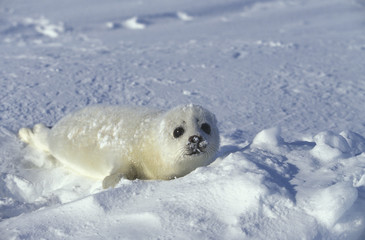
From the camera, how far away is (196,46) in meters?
6.22

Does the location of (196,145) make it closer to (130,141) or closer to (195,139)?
(195,139)

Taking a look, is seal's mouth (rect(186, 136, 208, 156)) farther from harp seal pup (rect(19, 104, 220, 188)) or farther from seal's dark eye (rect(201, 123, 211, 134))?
seal's dark eye (rect(201, 123, 211, 134))

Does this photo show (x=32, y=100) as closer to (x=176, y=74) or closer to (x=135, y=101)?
(x=135, y=101)

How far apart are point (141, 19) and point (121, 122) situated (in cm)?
510

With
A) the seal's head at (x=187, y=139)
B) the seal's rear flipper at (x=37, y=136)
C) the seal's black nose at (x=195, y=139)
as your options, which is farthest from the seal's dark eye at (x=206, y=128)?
the seal's rear flipper at (x=37, y=136)

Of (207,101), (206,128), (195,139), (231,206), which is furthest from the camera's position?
(207,101)

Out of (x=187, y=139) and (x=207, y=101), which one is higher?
(x=187, y=139)

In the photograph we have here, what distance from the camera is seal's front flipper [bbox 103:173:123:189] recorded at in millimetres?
2635

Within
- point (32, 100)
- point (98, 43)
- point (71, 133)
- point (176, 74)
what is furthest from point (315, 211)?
point (98, 43)

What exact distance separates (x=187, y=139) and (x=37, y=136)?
137 cm

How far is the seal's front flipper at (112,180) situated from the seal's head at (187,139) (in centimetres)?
28

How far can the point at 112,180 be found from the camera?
8.77ft

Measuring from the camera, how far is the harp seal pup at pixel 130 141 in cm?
260

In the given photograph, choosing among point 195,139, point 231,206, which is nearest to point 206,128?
point 195,139
